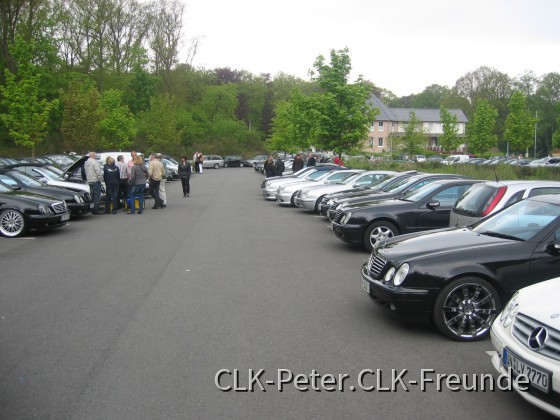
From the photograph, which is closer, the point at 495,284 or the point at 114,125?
the point at 495,284

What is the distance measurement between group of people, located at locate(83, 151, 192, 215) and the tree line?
1262 cm

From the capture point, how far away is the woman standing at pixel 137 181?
724 inches

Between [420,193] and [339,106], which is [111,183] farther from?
[339,106]

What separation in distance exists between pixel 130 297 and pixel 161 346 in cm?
213

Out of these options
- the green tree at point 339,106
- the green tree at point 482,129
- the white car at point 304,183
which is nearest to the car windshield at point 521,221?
the white car at point 304,183

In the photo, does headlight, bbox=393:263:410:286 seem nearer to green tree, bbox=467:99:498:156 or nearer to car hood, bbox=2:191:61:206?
car hood, bbox=2:191:61:206

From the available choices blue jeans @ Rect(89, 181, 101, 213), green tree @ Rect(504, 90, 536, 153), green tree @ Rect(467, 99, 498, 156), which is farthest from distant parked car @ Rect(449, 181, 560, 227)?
green tree @ Rect(467, 99, 498, 156)

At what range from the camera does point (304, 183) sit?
22109 mm

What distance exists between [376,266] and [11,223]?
10.1 metres

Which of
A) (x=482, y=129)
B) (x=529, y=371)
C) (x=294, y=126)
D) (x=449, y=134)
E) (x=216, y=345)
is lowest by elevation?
(x=216, y=345)

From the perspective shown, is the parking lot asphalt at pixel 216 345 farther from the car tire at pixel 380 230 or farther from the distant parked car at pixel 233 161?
the distant parked car at pixel 233 161

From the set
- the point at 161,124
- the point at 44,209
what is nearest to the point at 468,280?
the point at 44,209

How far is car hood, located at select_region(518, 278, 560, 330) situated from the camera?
4.00 metres

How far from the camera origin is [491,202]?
9.30 metres
